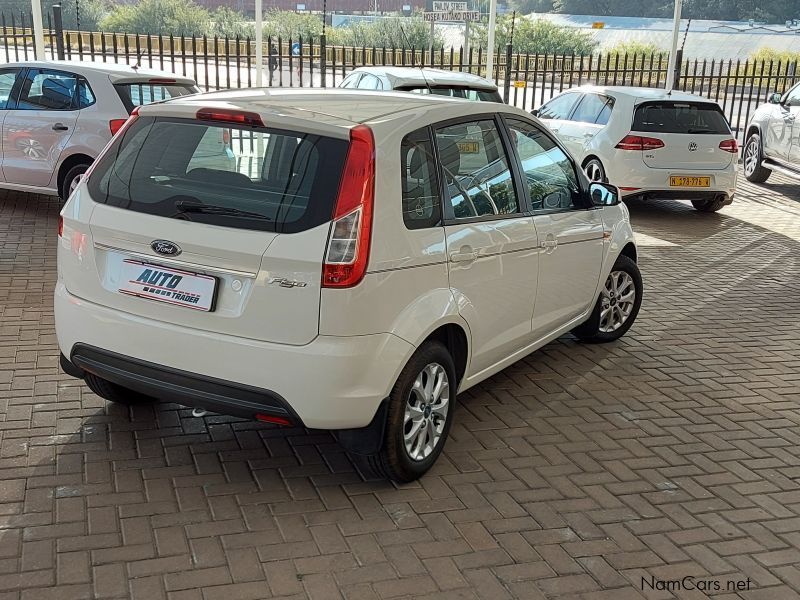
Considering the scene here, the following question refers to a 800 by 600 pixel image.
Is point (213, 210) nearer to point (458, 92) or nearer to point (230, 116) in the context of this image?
point (230, 116)

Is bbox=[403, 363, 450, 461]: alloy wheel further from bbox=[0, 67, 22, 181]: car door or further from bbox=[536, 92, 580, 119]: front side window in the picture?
bbox=[536, 92, 580, 119]: front side window

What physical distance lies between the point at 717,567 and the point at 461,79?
757cm

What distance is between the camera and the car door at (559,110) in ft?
40.5

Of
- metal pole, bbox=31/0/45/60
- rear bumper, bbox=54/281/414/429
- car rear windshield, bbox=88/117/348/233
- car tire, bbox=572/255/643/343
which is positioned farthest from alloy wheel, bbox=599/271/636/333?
metal pole, bbox=31/0/45/60

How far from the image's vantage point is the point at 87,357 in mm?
4039

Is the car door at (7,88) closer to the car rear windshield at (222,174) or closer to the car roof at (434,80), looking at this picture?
the car roof at (434,80)

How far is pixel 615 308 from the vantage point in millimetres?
6363

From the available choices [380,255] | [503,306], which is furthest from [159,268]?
[503,306]

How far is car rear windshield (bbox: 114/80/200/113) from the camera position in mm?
9188

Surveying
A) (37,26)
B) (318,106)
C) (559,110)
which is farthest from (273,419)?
(37,26)

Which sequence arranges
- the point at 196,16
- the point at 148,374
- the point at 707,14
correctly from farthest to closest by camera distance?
the point at 707,14, the point at 196,16, the point at 148,374

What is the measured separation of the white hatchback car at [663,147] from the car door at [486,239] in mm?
6738

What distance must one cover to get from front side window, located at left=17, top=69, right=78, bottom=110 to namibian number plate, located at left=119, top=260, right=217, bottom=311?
20.1ft

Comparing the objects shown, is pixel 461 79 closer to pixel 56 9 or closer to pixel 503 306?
pixel 503 306
